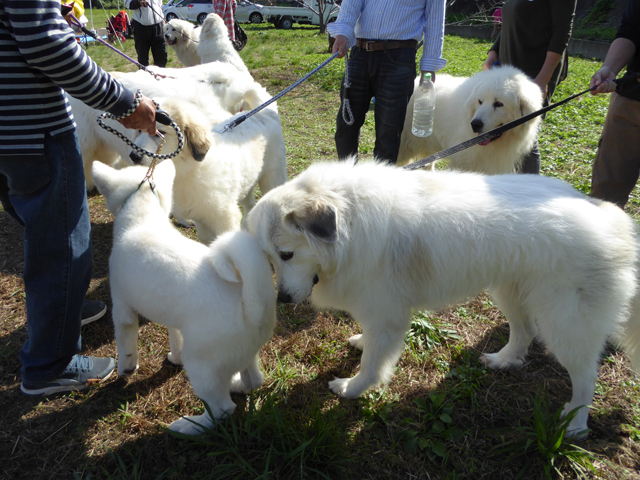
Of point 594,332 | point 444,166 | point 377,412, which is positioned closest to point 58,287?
point 377,412

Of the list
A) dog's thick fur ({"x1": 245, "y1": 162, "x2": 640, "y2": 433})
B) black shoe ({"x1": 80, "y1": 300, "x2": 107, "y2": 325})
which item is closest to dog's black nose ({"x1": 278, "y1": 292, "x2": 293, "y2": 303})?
dog's thick fur ({"x1": 245, "y1": 162, "x2": 640, "y2": 433})

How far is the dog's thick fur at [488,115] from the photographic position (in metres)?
3.95

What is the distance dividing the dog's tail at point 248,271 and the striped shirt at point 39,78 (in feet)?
2.84

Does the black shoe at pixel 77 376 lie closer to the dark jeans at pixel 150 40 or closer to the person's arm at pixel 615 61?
the person's arm at pixel 615 61

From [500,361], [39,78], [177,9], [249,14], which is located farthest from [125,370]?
[249,14]

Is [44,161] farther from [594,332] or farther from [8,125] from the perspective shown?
[594,332]

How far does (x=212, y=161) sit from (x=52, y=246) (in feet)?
4.71

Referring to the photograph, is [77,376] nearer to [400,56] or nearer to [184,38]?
[400,56]

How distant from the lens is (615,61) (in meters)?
2.92

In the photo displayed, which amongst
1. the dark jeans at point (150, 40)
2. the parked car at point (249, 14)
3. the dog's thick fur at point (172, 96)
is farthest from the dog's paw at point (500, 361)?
the parked car at point (249, 14)

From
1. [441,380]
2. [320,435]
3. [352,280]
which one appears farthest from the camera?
[441,380]

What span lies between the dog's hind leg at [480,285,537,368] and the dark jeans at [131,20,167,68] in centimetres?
807

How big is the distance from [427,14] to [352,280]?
2775mm

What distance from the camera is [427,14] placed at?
367 cm
